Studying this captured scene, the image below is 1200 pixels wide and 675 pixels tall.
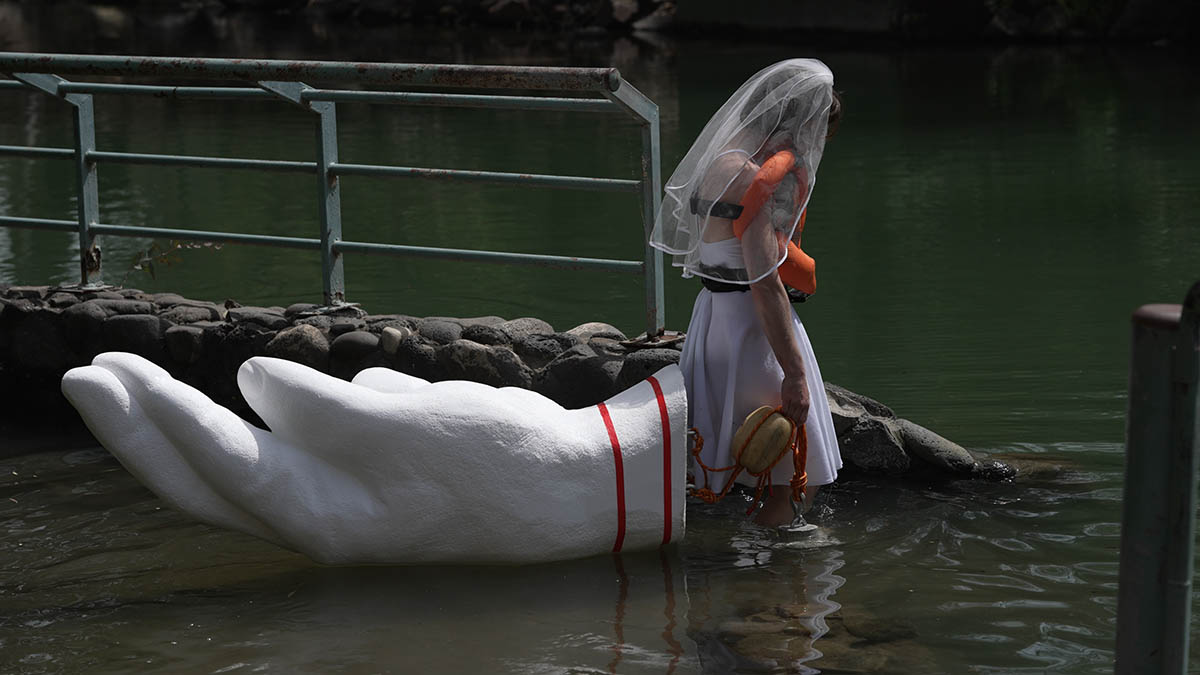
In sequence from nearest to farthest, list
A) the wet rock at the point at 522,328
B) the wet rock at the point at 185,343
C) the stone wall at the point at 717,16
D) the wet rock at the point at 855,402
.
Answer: the wet rock at the point at 855,402, the wet rock at the point at 522,328, the wet rock at the point at 185,343, the stone wall at the point at 717,16

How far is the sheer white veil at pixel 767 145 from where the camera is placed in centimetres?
463

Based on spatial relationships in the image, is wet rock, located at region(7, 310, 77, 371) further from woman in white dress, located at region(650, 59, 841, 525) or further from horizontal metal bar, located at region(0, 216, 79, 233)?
woman in white dress, located at region(650, 59, 841, 525)

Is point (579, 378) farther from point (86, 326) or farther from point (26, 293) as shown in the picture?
point (26, 293)

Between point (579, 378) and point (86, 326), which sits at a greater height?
point (86, 326)

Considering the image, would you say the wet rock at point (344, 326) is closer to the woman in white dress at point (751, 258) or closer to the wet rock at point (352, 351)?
the wet rock at point (352, 351)

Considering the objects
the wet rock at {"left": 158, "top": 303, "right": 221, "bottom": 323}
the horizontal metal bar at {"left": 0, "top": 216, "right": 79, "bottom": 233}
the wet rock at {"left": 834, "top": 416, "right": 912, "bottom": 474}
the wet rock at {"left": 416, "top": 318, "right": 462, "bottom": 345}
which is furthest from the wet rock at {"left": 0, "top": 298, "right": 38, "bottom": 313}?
the wet rock at {"left": 834, "top": 416, "right": 912, "bottom": 474}

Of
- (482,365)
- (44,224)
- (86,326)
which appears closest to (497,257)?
(482,365)

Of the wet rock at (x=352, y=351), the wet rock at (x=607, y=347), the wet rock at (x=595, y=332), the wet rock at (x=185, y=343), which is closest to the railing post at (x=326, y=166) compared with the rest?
the wet rock at (x=352, y=351)

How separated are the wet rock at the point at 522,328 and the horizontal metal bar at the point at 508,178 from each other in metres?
0.60

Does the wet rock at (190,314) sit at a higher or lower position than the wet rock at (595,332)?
higher

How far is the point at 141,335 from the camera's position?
6629mm

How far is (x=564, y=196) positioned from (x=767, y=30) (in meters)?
20.6

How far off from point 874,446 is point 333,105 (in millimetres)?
2536

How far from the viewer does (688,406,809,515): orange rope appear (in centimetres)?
473
